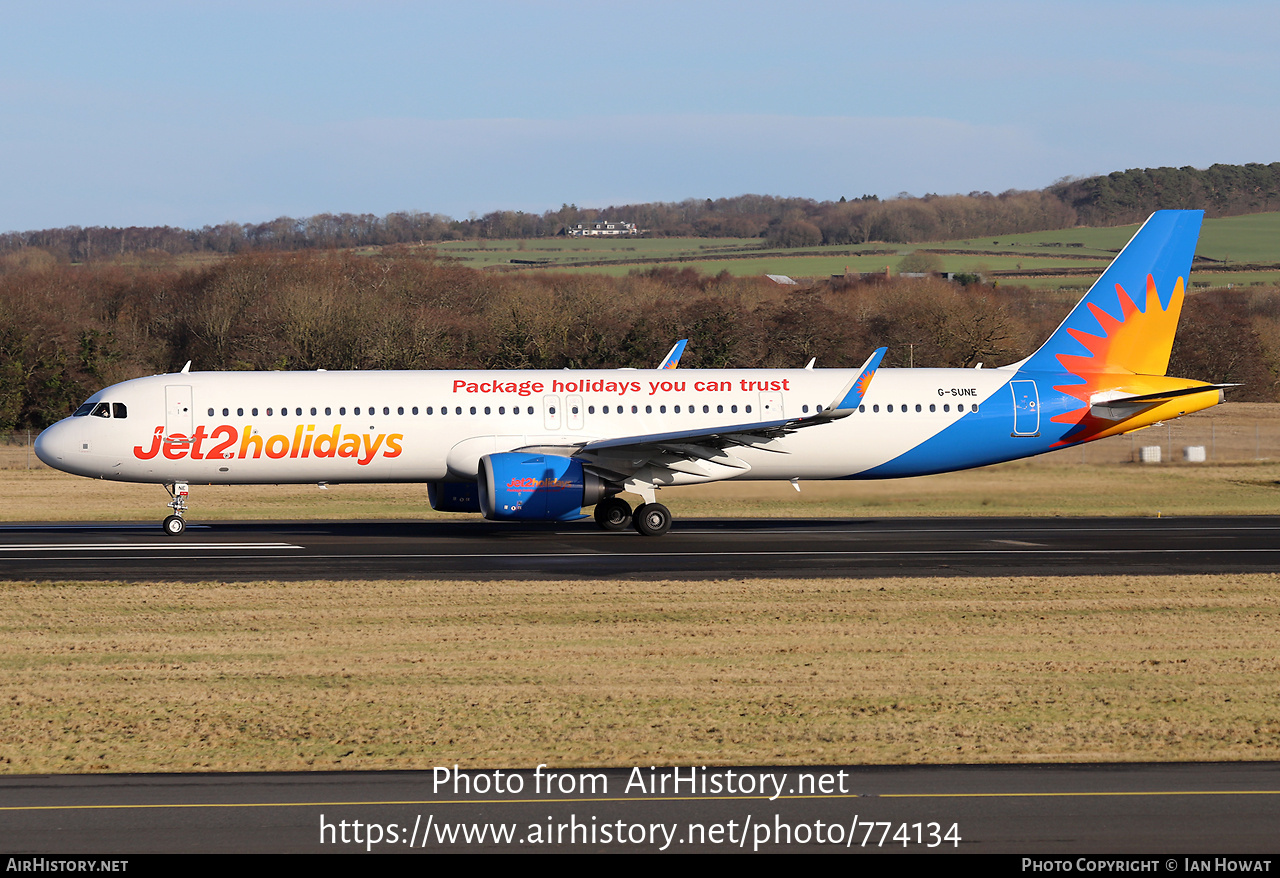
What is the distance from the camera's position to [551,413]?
96.0 ft

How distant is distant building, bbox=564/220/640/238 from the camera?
192750 mm

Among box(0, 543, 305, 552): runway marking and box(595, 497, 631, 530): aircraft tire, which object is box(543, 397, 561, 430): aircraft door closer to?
box(595, 497, 631, 530): aircraft tire

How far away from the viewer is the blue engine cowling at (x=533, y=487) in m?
26.7

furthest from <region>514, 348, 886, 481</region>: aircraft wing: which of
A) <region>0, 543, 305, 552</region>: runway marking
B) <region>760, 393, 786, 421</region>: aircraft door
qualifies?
<region>0, 543, 305, 552</region>: runway marking

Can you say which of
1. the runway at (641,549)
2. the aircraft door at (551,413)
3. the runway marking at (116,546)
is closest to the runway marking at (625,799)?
the runway at (641,549)

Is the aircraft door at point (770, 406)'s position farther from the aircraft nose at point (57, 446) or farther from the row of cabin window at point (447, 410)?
the aircraft nose at point (57, 446)

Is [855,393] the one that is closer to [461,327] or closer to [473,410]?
[473,410]

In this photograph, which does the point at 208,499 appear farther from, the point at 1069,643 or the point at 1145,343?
the point at 1069,643

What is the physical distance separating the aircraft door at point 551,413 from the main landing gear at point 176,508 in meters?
8.28

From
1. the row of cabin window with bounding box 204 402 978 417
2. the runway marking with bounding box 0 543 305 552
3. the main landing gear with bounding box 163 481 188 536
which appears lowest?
the runway marking with bounding box 0 543 305 552

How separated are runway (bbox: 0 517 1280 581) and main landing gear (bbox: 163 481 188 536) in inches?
12.3

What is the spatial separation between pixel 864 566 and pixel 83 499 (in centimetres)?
2764

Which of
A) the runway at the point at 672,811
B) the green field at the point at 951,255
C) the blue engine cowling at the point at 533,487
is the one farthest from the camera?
the green field at the point at 951,255
